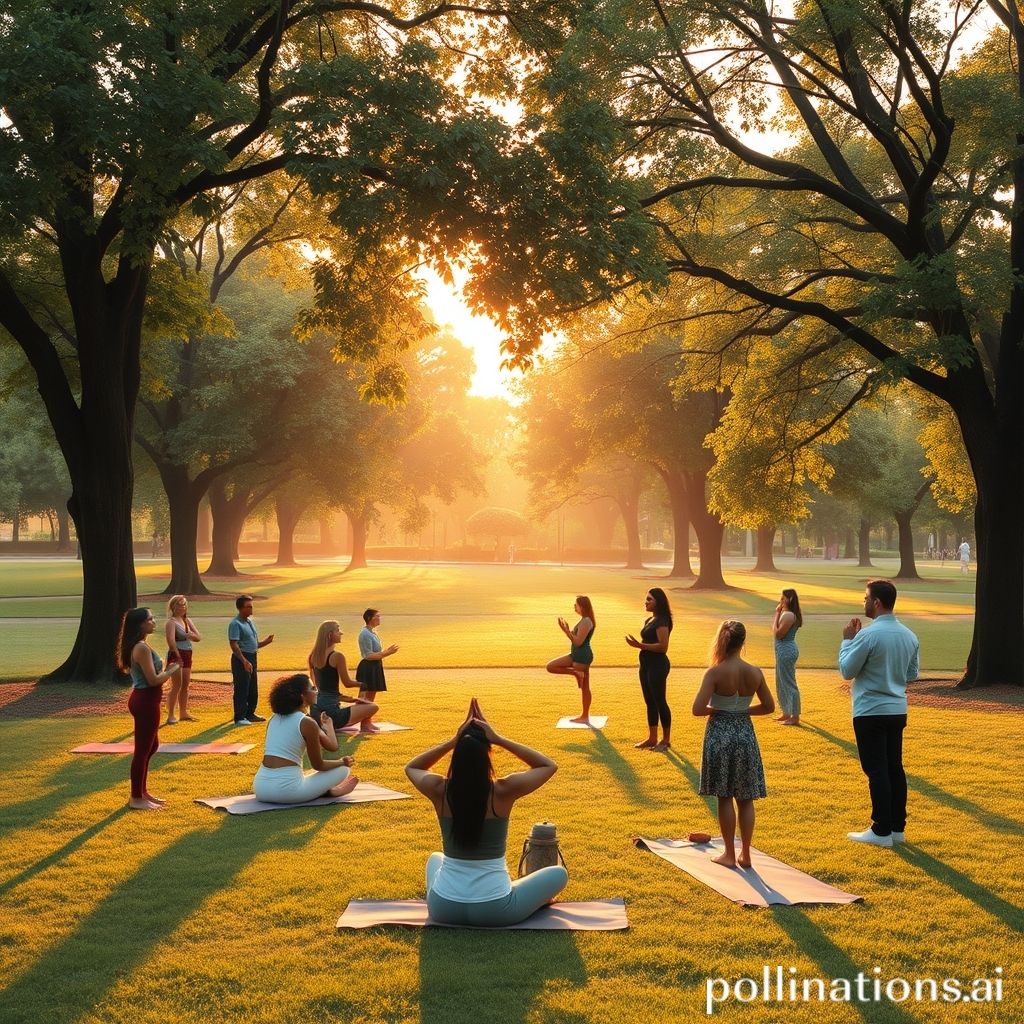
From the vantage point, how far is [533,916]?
269 inches

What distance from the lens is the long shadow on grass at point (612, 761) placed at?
424 inches

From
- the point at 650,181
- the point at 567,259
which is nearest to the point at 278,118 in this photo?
the point at 567,259

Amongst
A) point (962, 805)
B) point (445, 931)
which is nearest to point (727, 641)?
point (445, 931)

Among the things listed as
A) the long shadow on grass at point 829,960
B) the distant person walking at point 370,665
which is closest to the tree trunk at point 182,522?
the distant person walking at point 370,665

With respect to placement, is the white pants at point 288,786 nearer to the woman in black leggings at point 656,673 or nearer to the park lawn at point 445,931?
the park lawn at point 445,931

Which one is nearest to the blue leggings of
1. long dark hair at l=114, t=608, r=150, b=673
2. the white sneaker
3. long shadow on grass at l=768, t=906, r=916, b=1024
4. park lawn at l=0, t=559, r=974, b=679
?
long shadow on grass at l=768, t=906, r=916, b=1024

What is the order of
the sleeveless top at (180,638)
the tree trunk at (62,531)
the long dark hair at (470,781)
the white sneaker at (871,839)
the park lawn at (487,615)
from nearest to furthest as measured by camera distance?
the long dark hair at (470,781)
the white sneaker at (871,839)
the sleeveless top at (180,638)
the park lawn at (487,615)
the tree trunk at (62,531)

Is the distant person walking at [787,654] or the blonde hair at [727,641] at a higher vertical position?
the blonde hair at [727,641]

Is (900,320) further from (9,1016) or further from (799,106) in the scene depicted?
(9,1016)

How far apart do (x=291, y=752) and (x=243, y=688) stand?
513cm

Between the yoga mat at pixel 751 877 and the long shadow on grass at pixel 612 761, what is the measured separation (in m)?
1.71

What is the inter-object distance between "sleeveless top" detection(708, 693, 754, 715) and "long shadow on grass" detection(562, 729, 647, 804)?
241 centimetres

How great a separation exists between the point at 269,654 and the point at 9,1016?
18.3 meters

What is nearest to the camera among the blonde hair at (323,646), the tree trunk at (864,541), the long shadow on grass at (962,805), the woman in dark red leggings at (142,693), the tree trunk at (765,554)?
the long shadow on grass at (962,805)
